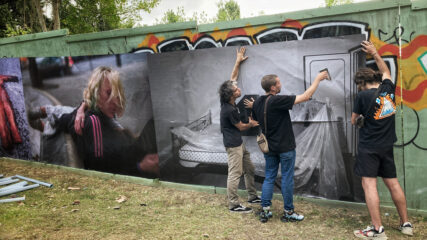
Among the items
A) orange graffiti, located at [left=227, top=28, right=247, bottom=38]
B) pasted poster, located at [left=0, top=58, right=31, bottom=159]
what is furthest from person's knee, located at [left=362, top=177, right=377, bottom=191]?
pasted poster, located at [left=0, top=58, right=31, bottom=159]

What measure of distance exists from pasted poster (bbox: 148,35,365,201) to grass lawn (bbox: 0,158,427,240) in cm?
42

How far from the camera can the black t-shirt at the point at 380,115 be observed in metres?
3.76

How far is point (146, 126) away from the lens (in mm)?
6121

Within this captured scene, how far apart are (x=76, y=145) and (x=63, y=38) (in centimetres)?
222

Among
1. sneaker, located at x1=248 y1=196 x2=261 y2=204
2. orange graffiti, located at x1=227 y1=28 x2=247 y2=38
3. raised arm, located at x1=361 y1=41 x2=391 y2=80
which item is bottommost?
sneaker, located at x1=248 y1=196 x2=261 y2=204

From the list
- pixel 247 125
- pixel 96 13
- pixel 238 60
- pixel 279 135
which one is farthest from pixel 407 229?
pixel 96 13

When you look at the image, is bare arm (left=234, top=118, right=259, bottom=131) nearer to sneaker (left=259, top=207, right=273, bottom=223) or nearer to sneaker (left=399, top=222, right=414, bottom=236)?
sneaker (left=259, top=207, right=273, bottom=223)

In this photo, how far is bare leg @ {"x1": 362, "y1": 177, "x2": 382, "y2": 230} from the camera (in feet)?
12.5

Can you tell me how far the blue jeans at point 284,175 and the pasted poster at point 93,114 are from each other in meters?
2.39

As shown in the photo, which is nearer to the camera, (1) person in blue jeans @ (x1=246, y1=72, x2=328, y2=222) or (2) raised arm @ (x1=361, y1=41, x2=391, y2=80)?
(2) raised arm @ (x1=361, y1=41, x2=391, y2=80)

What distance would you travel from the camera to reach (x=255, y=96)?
16.7 feet

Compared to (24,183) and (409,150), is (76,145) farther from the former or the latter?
(409,150)

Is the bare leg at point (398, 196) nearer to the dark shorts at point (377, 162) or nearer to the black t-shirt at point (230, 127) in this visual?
the dark shorts at point (377, 162)

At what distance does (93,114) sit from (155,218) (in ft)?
9.45
